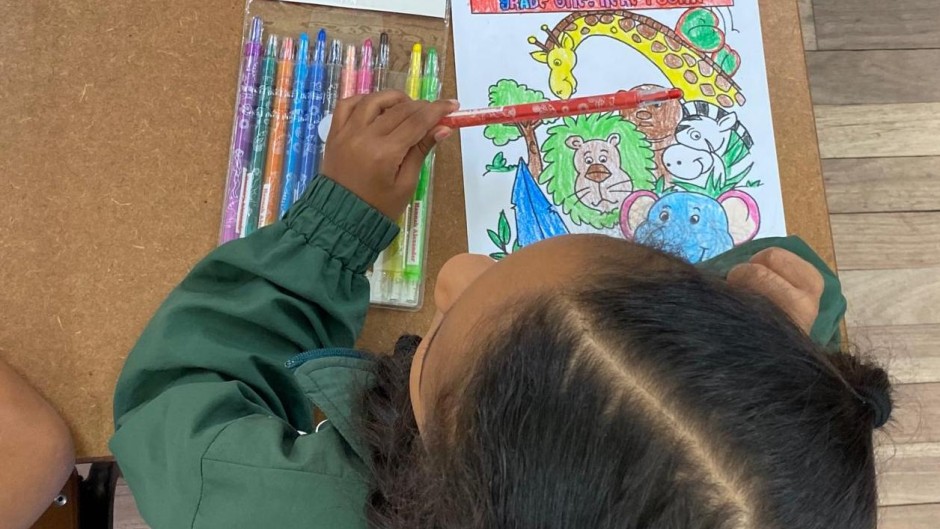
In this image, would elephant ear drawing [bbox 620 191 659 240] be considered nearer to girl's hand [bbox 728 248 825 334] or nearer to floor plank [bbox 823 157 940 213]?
girl's hand [bbox 728 248 825 334]

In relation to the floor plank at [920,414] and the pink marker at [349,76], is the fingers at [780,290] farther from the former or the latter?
the floor plank at [920,414]

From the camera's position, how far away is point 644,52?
702 mm

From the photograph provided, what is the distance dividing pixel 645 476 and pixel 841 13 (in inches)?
48.1

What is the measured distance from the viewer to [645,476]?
321mm

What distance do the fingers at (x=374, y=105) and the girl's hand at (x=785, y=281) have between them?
1.00ft

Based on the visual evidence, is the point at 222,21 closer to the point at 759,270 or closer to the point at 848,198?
the point at 759,270

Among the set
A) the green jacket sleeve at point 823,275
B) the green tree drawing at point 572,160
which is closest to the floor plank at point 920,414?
the green jacket sleeve at point 823,275

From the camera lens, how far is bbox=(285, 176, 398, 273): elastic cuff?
1.90ft

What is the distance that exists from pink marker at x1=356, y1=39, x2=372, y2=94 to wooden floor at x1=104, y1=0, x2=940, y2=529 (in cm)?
90

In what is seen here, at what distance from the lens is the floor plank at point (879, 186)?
1229 mm

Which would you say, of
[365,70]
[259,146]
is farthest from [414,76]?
[259,146]

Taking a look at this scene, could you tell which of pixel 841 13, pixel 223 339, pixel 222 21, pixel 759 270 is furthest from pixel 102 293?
pixel 841 13

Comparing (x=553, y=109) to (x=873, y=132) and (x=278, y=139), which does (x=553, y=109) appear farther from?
(x=873, y=132)

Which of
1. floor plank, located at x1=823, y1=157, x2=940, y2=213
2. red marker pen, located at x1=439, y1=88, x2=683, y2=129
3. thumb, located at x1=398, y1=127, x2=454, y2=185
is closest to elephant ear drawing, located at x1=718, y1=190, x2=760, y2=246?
red marker pen, located at x1=439, y1=88, x2=683, y2=129
